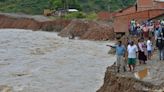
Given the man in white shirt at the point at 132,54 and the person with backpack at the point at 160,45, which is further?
the person with backpack at the point at 160,45

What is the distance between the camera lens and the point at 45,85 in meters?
28.0

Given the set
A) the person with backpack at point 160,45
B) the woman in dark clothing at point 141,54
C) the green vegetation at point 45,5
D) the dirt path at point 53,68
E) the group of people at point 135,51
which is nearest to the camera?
the group of people at point 135,51

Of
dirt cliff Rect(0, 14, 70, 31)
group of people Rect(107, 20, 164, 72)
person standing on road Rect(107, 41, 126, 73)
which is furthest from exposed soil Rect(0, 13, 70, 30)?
person standing on road Rect(107, 41, 126, 73)

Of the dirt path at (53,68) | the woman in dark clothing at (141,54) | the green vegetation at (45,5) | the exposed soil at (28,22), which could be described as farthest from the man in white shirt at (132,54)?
the green vegetation at (45,5)

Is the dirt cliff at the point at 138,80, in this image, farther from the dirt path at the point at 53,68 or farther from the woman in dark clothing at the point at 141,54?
the dirt path at the point at 53,68

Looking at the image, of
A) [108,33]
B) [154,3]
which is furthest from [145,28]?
[108,33]

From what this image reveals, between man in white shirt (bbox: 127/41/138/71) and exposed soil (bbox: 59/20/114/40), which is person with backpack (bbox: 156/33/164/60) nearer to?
man in white shirt (bbox: 127/41/138/71)

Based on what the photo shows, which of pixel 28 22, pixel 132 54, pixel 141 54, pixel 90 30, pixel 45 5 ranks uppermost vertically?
pixel 132 54

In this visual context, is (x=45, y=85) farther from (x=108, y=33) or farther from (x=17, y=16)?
(x=17, y=16)

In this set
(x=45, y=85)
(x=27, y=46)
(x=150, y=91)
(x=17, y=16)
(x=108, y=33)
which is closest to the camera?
(x=150, y=91)

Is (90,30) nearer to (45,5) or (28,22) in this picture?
(28,22)

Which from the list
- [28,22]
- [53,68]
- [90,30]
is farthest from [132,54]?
[28,22]

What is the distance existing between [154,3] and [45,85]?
26.3 meters

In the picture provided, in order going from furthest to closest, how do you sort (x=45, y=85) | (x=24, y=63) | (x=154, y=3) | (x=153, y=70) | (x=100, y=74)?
(x=154, y=3), (x=24, y=63), (x=100, y=74), (x=45, y=85), (x=153, y=70)
